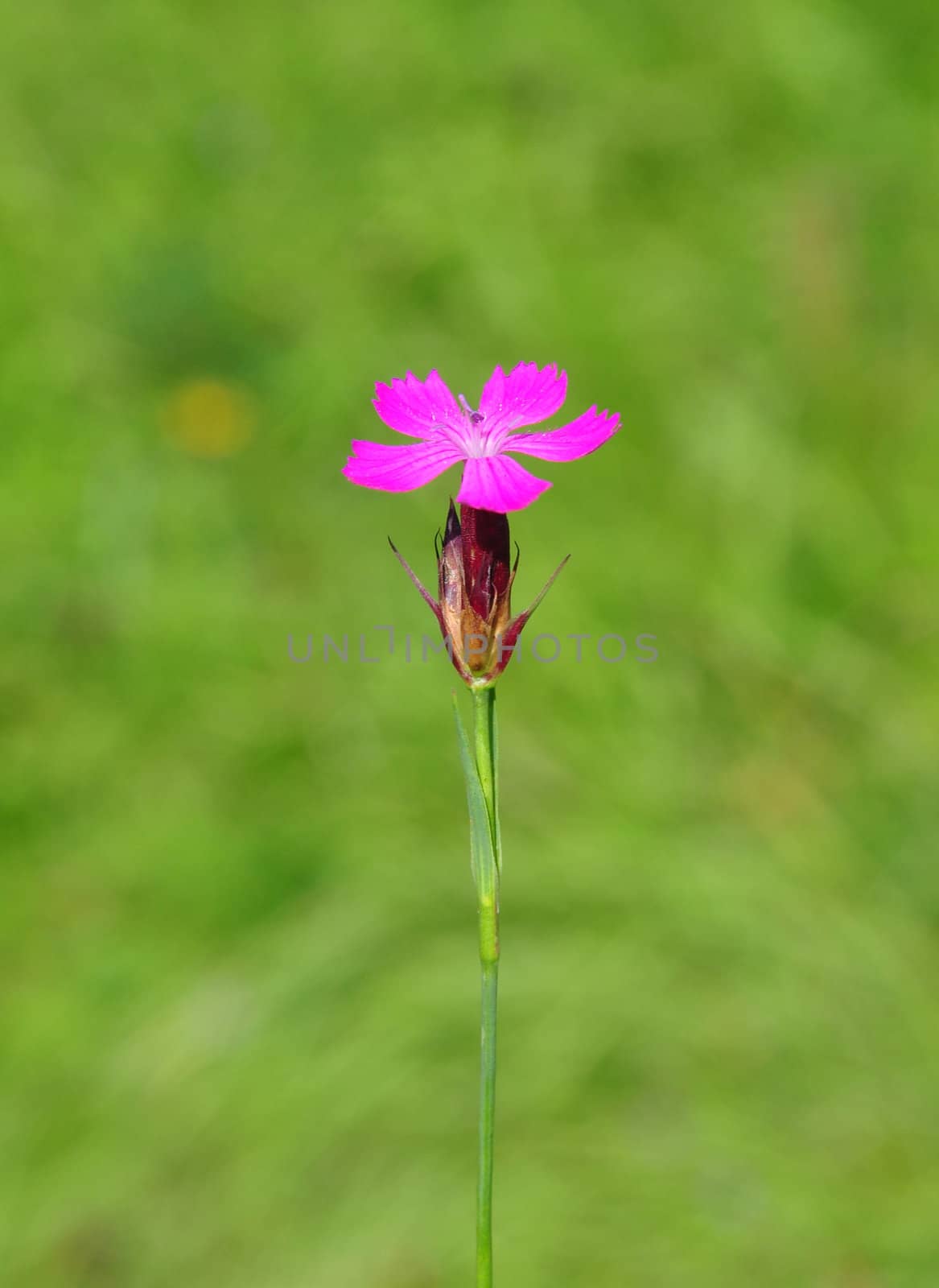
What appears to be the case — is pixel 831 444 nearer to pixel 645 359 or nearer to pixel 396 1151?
pixel 645 359

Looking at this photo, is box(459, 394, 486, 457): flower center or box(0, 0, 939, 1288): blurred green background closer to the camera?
box(459, 394, 486, 457): flower center

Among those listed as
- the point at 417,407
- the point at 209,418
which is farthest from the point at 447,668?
the point at 417,407

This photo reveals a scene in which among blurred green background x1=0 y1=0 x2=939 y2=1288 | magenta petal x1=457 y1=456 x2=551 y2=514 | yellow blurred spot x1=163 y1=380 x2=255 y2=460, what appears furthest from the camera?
yellow blurred spot x1=163 y1=380 x2=255 y2=460

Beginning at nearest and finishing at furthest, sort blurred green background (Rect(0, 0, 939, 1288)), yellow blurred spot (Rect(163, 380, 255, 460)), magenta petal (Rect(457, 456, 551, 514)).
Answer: magenta petal (Rect(457, 456, 551, 514))
blurred green background (Rect(0, 0, 939, 1288))
yellow blurred spot (Rect(163, 380, 255, 460))

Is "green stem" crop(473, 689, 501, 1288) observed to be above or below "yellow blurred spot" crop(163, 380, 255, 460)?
below

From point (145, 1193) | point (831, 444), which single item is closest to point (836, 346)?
point (831, 444)

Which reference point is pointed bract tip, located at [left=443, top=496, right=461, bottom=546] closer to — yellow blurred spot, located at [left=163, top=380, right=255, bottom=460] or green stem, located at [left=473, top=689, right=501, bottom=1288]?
green stem, located at [left=473, top=689, right=501, bottom=1288]

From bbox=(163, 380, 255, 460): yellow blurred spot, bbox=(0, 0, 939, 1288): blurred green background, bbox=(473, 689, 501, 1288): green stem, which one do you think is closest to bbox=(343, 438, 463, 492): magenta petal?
bbox=(473, 689, 501, 1288): green stem
